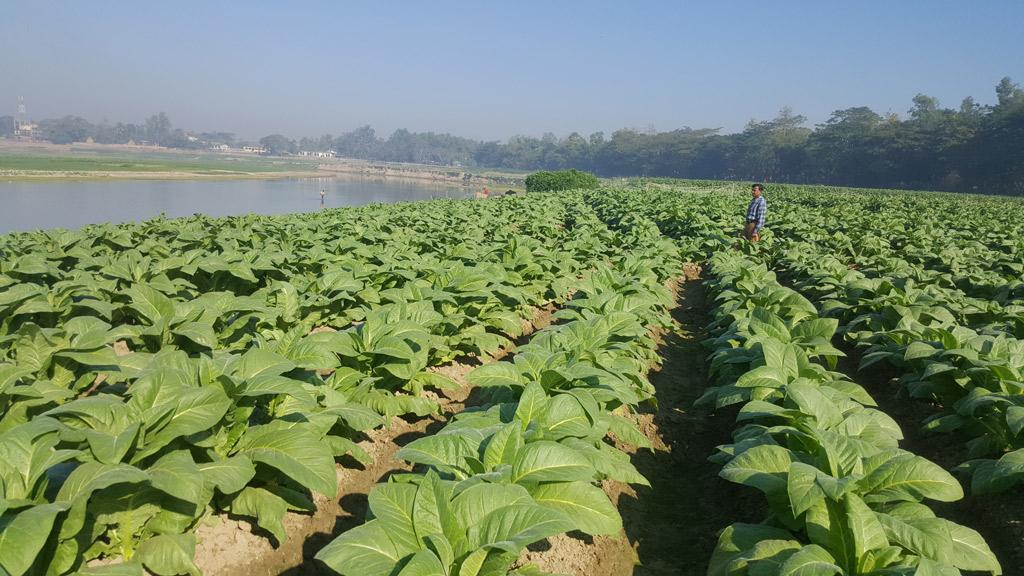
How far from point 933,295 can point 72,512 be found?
791 cm

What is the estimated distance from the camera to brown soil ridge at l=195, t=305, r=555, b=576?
272 centimetres

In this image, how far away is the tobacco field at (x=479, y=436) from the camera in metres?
2.16

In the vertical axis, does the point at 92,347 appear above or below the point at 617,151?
below

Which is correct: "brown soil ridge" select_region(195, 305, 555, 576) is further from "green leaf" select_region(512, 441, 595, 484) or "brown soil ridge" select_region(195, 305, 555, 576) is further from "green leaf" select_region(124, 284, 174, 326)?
"green leaf" select_region(124, 284, 174, 326)

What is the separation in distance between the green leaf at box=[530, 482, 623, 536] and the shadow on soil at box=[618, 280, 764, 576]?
891 mm

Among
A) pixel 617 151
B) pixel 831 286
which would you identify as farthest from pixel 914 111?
pixel 831 286

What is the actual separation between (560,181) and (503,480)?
1590 inches

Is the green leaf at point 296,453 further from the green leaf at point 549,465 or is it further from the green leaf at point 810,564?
the green leaf at point 810,564

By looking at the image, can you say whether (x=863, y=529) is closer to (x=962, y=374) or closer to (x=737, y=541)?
(x=737, y=541)

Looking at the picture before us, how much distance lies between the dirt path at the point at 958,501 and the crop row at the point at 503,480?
6.51 ft

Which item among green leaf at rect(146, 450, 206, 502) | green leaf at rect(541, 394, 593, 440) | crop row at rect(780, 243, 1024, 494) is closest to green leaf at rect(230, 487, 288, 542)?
green leaf at rect(146, 450, 206, 502)

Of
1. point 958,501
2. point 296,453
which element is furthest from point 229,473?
point 958,501

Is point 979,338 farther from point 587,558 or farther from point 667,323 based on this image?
point 587,558

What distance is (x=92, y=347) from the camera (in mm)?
3486
